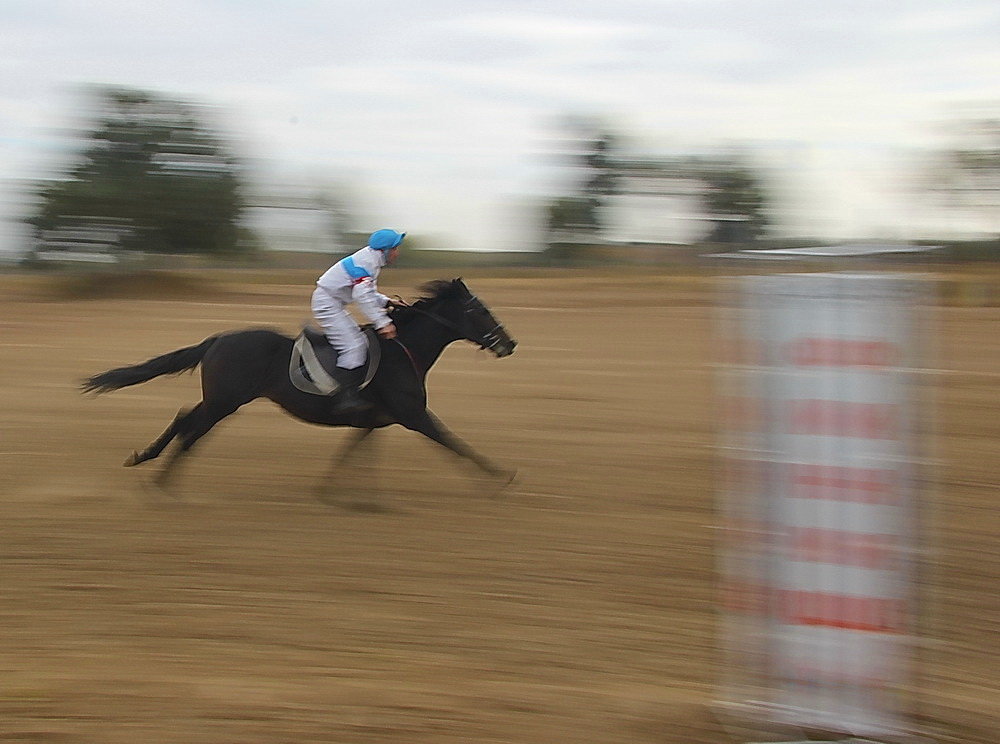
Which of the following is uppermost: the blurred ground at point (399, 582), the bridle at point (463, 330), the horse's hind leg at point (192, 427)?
the bridle at point (463, 330)

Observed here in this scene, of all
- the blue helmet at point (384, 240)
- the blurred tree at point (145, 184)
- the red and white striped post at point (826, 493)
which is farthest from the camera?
the blurred tree at point (145, 184)

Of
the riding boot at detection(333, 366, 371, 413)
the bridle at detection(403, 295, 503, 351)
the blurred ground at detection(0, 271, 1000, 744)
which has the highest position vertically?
the bridle at detection(403, 295, 503, 351)

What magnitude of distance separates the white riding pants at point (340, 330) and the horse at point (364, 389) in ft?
0.71

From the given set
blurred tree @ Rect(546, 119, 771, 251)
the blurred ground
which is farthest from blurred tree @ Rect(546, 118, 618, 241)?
the blurred ground

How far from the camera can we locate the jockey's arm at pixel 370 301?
9048 mm

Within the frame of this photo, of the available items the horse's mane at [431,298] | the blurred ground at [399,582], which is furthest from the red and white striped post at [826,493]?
the horse's mane at [431,298]

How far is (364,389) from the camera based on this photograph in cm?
927

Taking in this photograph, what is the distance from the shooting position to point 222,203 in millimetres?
38344

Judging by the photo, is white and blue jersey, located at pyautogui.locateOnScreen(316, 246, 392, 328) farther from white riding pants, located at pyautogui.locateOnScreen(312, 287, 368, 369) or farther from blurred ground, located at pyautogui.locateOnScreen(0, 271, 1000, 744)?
blurred ground, located at pyautogui.locateOnScreen(0, 271, 1000, 744)

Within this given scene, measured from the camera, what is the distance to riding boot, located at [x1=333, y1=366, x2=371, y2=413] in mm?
9180

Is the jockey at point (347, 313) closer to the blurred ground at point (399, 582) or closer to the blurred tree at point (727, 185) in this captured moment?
the blurred ground at point (399, 582)

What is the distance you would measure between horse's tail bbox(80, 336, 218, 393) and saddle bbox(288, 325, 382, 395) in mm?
710

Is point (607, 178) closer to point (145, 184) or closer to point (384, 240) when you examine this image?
point (145, 184)

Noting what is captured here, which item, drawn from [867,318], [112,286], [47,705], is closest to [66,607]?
[47,705]
